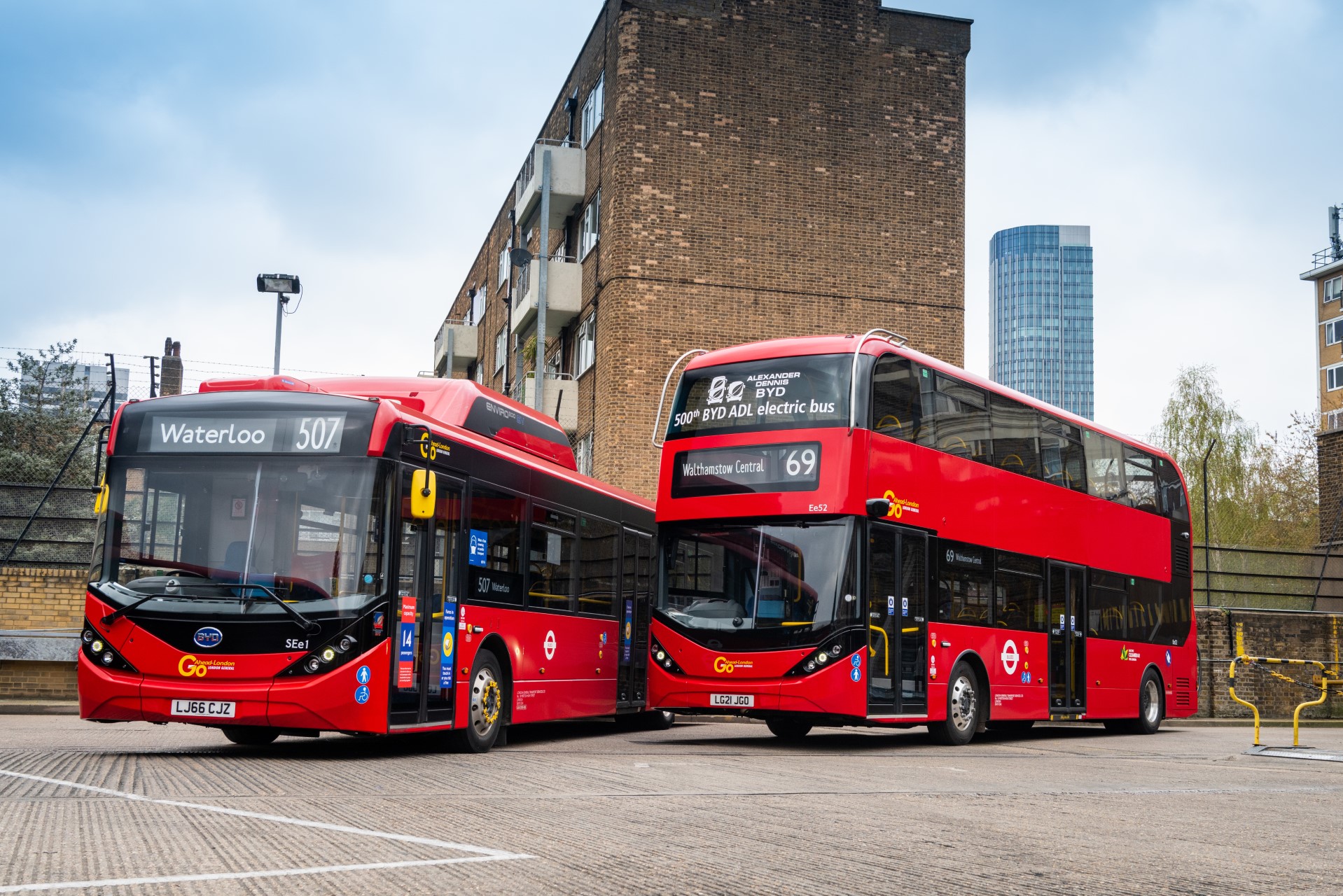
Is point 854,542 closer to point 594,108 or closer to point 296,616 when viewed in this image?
point 296,616

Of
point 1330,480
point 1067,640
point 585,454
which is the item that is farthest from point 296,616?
point 1330,480

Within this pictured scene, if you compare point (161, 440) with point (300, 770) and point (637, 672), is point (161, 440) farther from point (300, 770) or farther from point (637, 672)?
point (637, 672)

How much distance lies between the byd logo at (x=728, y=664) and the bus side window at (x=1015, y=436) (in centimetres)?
430

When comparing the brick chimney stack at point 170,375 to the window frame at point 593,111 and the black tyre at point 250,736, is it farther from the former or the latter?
the window frame at point 593,111

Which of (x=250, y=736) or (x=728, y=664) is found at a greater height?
(x=728, y=664)

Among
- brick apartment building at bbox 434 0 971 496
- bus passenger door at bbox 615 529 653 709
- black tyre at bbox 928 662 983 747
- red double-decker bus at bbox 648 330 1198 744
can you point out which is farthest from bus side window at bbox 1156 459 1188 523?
brick apartment building at bbox 434 0 971 496

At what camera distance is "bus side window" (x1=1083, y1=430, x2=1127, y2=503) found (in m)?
19.3

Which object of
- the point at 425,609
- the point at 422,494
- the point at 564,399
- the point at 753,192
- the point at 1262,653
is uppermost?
the point at 753,192

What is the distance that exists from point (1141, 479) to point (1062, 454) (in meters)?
3.20

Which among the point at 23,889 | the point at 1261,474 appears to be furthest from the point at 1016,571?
the point at 1261,474

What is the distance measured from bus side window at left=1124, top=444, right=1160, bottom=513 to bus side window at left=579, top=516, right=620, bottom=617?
317 inches

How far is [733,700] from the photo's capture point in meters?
14.6

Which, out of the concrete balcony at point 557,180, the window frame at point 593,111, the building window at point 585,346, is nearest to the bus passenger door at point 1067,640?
the building window at point 585,346

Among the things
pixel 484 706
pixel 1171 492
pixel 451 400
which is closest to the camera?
pixel 484 706
